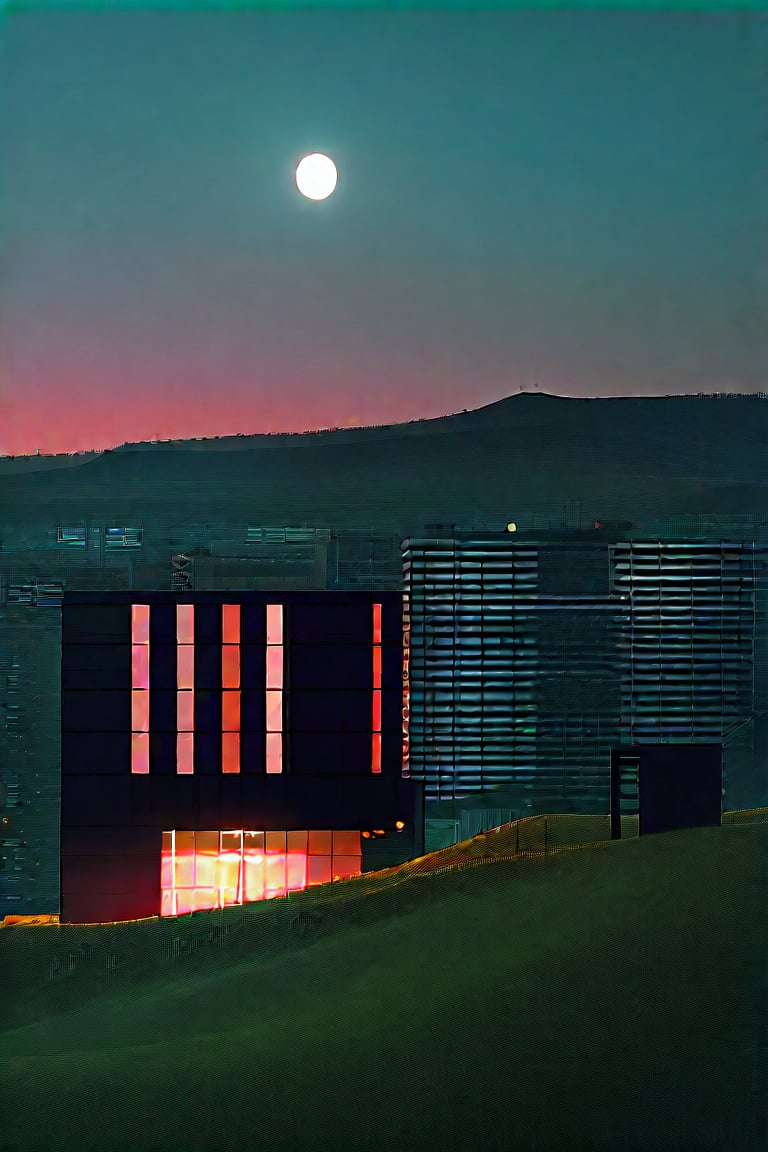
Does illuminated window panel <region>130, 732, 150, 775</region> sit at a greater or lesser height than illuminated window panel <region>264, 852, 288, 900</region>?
greater

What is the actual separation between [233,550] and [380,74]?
2.43 meters

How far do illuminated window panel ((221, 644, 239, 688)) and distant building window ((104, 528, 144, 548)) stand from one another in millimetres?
705

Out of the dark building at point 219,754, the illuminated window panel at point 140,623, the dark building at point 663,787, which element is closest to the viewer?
the dark building at point 663,787

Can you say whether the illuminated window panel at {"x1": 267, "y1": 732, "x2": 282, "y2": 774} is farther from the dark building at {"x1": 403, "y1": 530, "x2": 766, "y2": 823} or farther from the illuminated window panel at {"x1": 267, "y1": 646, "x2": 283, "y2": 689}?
the dark building at {"x1": 403, "y1": 530, "x2": 766, "y2": 823}

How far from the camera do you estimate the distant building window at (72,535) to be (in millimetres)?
5605

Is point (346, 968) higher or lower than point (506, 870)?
lower

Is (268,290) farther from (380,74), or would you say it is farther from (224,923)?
(224,923)

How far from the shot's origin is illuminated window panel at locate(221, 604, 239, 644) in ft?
18.7

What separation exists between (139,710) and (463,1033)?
2221 mm

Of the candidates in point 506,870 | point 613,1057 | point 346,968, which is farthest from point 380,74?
point 613,1057

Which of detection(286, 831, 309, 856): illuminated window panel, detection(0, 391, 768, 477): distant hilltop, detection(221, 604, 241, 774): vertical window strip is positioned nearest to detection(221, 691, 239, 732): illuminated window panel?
detection(221, 604, 241, 774): vertical window strip

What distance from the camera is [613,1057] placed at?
5.25m

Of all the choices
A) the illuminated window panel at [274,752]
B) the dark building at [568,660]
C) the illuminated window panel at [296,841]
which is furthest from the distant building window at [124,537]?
the illuminated window panel at [296,841]

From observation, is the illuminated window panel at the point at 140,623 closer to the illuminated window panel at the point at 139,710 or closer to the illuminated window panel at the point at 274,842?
the illuminated window panel at the point at 139,710
